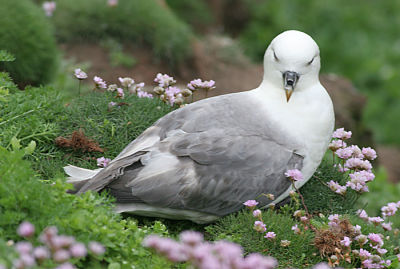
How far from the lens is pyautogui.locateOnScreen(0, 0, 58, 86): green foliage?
489cm

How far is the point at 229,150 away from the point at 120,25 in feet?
12.8

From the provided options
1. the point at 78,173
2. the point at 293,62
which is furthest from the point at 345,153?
the point at 78,173

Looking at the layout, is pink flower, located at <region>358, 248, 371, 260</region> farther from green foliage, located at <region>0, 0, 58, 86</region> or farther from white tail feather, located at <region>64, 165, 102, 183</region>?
green foliage, located at <region>0, 0, 58, 86</region>

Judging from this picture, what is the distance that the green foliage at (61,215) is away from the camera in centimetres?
248

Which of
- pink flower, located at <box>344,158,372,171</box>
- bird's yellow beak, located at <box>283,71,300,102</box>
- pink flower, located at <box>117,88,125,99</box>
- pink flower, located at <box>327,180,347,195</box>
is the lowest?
pink flower, located at <box>327,180,347,195</box>

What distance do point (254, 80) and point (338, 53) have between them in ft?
6.92

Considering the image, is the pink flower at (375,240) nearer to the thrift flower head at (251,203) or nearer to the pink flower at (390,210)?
the pink flower at (390,210)

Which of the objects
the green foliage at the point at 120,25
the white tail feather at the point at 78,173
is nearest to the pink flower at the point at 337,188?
the white tail feather at the point at 78,173

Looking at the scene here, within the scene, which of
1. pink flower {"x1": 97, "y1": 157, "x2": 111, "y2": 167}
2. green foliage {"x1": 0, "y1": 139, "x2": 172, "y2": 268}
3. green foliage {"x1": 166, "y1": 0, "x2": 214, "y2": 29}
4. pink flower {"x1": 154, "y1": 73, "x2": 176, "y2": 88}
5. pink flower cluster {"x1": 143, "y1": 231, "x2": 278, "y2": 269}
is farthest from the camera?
green foliage {"x1": 166, "y1": 0, "x2": 214, "y2": 29}

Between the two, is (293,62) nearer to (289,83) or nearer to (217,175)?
(289,83)

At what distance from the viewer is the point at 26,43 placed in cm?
506

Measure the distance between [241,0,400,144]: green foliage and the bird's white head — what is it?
4.89 m

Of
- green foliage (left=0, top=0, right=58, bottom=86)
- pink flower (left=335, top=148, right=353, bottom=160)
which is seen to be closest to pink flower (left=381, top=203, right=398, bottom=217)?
pink flower (left=335, top=148, right=353, bottom=160)

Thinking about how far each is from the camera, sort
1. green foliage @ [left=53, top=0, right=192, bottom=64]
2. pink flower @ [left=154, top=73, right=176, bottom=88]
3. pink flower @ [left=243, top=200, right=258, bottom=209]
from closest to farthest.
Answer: pink flower @ [left=243, top=200, right=258, bottom=209]
pink flower @ [left=154, top=73, right=176, bottom=88]
green foliage @ [left=53, top=0, right=192, bottom=64]
